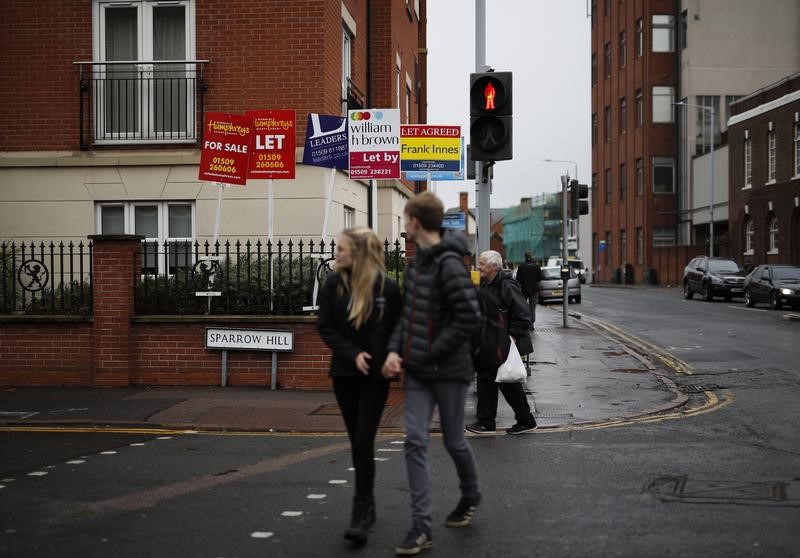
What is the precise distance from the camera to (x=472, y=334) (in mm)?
5375

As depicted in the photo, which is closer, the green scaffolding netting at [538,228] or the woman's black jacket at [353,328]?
the woman's black jacket at [353,328]

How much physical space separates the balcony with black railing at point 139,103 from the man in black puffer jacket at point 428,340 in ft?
34.6

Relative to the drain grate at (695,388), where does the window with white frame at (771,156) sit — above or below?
above

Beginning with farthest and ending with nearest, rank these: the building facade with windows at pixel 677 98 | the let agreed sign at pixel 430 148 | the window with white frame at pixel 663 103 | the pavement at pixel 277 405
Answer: the window with white frame at pixel 663 103 → the building facade with windows at pixel 677 98 → the let agreed sign at pixel 430 148 → the pavement at pixel 277 405

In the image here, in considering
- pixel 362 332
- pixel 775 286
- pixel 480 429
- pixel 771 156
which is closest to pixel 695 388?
pixel 480 429

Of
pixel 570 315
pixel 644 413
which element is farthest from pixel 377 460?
pixel 570 315

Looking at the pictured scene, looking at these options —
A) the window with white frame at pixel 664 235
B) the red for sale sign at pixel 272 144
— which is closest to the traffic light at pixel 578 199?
the red for sale sign at pixel 272 144

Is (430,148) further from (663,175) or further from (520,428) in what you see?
(663,175)

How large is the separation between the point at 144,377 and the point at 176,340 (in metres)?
0.64

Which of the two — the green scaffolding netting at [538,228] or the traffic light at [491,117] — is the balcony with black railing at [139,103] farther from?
the green scaffolding netting at [538,228]

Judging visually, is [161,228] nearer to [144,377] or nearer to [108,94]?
[108,94]

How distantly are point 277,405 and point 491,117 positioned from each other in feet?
13.4

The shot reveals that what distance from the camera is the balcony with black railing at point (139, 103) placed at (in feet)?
50.0

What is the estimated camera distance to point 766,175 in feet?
149
